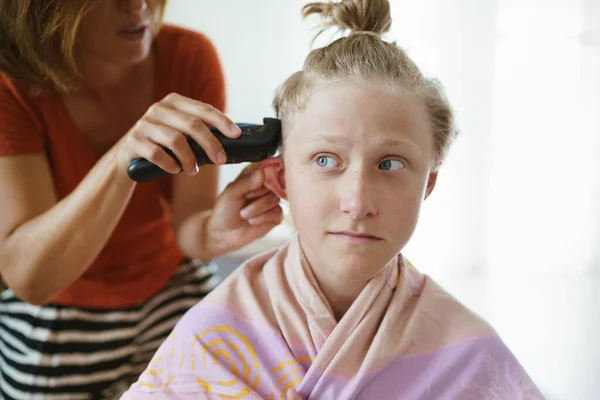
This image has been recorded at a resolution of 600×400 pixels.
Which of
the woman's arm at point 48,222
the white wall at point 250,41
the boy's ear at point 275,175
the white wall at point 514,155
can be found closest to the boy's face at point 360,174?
the boy's ear at point 275,175

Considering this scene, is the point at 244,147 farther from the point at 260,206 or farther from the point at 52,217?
the point at 52,217

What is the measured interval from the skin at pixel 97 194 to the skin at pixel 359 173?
17 centimetres

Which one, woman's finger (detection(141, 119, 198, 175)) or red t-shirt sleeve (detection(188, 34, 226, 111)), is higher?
red t-shirt sleeve (detection(188, 34, 226, 111))

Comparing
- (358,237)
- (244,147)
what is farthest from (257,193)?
(358,237)

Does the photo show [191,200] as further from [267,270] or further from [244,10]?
[244,10]

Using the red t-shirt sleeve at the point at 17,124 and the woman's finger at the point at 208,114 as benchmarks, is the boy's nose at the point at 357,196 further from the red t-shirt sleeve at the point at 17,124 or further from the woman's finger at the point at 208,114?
the red t-shirt sleeve at the point at 17,124

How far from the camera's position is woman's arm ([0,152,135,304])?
1024 mm

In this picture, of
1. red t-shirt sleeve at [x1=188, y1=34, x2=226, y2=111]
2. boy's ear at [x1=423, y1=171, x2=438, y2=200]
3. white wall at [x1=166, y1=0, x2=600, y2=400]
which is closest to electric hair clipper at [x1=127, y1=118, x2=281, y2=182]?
boy's ear at [x1=423, y1=171, x2=438, y2=200]

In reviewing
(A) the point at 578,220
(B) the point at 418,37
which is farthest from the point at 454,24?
(A) the point at 578,220

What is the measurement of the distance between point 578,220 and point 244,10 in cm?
107

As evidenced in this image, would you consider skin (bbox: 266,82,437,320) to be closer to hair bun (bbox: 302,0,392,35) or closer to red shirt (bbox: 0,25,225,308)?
hair bun (bbox: 302,0,392,35)

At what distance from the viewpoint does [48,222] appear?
1058 millimetres

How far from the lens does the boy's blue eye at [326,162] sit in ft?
2.74

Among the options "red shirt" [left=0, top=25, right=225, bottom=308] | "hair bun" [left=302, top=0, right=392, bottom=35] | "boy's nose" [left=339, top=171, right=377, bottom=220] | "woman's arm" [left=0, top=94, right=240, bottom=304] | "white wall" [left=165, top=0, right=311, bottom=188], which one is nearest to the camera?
"boy's nose" [left=339, top=171, right=377, bottom=220]
